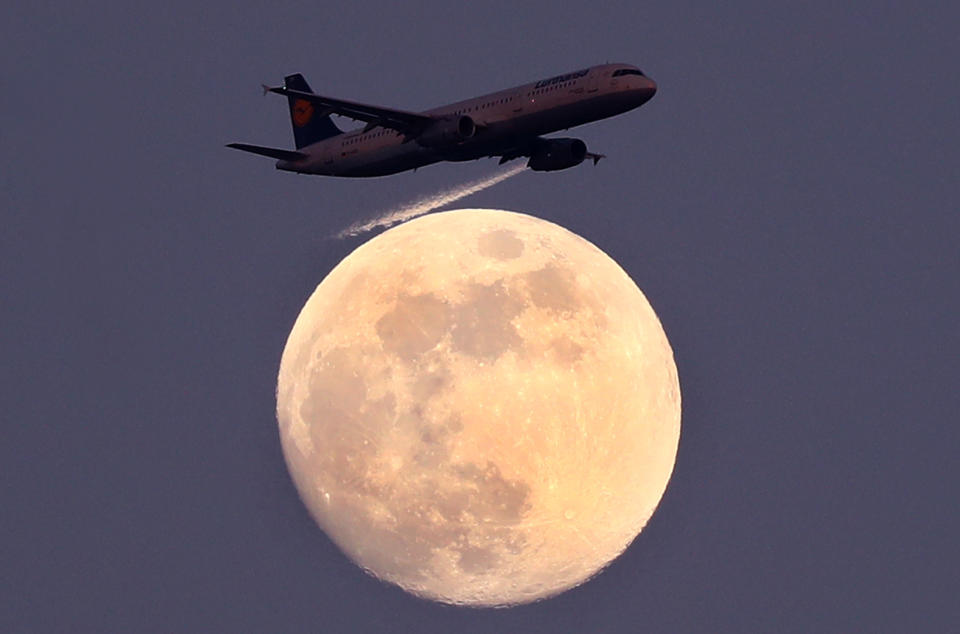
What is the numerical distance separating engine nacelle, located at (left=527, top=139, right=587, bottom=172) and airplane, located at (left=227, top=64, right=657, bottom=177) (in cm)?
5

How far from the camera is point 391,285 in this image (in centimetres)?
6312

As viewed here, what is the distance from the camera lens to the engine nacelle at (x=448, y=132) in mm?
76250

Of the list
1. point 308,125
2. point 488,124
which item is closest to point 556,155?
point 488,124

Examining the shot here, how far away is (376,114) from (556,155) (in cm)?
954

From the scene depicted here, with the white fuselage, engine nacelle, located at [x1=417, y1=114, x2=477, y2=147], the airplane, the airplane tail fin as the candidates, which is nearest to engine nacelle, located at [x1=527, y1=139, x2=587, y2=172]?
the airplane

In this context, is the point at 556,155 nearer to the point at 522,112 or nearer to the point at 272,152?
the point at 522,112

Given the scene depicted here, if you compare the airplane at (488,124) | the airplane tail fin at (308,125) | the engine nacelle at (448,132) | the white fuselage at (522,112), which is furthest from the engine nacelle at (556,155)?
the airplane tail fin at (308,125)

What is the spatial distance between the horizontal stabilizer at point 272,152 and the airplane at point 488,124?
2.2 inches

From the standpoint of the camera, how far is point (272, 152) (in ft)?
287

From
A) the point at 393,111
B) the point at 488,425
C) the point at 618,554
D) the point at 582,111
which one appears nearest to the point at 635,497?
the point at 618,554

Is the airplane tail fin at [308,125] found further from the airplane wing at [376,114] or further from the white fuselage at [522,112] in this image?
the airplane wing at [376,114]

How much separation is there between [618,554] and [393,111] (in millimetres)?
28101

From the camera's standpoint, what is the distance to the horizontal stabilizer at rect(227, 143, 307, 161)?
85131 mm

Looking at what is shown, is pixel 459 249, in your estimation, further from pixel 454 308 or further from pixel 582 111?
pixel 582 111
